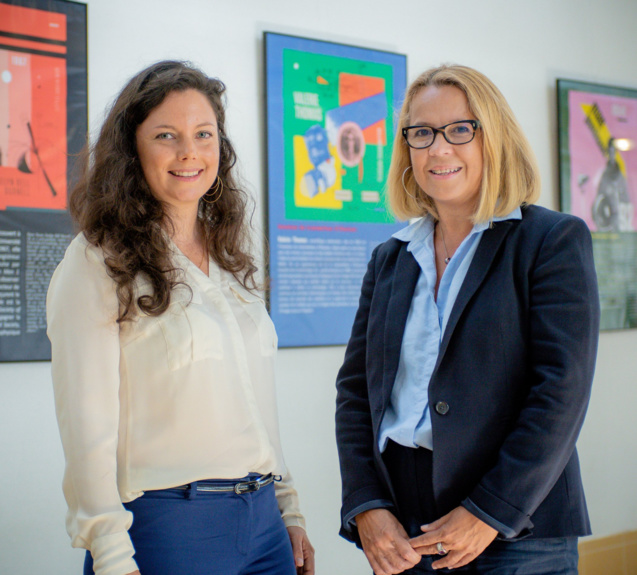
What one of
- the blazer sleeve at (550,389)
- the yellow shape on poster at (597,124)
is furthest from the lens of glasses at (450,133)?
the yellow shape on poster at (597,124)

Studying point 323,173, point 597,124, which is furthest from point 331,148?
point 597,124

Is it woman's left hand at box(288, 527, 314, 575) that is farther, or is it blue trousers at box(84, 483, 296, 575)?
woman's left hand at box(288, 527, 314, 575)

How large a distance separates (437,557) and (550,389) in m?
0.40

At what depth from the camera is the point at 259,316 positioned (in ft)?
5.16

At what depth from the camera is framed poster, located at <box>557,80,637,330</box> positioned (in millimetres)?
3367

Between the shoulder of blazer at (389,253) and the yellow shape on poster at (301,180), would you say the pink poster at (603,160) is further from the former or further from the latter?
the shoulder of blazer at (389,253)

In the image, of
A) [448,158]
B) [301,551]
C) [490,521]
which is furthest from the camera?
[301,551]

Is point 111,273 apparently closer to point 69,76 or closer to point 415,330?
point 415,330

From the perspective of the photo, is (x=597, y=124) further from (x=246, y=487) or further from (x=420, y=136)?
(x=246, y=487)

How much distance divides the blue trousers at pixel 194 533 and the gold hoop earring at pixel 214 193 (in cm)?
74

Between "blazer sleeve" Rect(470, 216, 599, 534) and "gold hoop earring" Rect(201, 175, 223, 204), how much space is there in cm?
83

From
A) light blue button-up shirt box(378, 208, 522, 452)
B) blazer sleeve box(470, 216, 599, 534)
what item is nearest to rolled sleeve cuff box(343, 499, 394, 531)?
light blue button-up shirt box(378, 208, 522, 452)

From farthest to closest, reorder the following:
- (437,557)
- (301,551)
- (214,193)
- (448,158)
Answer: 1. (214,193)
2. (301,551)
3. (448,158)
4. (437,557)

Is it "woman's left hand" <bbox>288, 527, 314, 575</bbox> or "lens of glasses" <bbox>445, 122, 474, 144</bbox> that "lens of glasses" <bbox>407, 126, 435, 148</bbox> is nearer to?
"lens of glasses" <bbox>445, 122, 474, 144</bbox>
